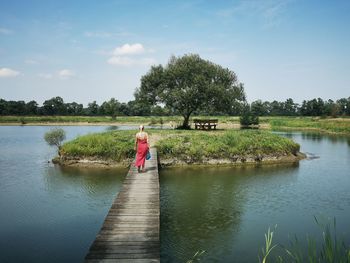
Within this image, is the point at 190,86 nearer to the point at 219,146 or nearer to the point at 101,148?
the point at 219,146

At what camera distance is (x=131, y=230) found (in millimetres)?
10172

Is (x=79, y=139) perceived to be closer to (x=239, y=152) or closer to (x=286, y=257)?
(x=239, y=152)

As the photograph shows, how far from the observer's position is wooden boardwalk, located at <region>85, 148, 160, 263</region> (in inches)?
332

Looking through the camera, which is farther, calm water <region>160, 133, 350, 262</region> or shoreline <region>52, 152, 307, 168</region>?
shoreline <region>52, 152, 307, 168</region>

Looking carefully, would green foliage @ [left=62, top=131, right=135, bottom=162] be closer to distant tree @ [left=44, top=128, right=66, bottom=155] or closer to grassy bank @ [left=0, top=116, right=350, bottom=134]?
distant tree @ [left=44, top=128, right=66, bottom=155]

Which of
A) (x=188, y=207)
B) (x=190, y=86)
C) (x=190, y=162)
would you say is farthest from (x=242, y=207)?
(x=190, y=86)

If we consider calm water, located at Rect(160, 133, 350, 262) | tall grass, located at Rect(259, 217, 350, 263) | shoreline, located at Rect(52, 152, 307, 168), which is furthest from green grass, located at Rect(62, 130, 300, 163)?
tall grass, located at Rect(259, 217, 350, 263)

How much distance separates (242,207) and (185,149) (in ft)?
42.3

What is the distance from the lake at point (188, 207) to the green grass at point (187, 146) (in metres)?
2.25

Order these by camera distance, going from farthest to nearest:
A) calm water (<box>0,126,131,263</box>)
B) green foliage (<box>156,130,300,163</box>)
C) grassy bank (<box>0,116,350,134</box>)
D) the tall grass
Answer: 1. grassy bank (<box>0,116,350,134</box>)
2. green foliage (<box>156,130,300,163</box>)
3. calm water (<box>0,126,131,263</box>)
4. the tall grass

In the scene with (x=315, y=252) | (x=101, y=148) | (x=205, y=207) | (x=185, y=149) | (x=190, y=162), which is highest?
(x=315, y=252)

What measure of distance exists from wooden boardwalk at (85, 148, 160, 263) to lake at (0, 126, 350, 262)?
1.41 m

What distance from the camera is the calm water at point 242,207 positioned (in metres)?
12.3

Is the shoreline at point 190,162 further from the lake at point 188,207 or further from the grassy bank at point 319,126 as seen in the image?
the grassy bank at point 319,126
